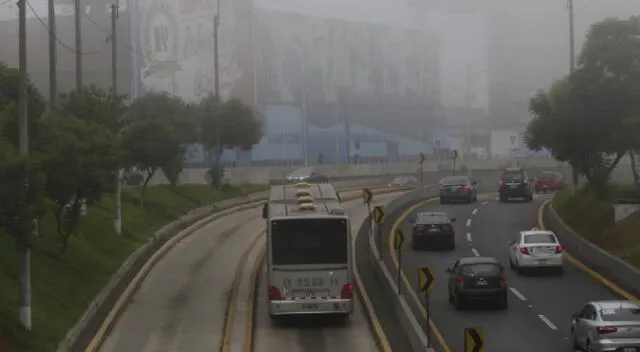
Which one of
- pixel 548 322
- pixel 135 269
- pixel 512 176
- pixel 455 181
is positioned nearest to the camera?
pixel 548 322

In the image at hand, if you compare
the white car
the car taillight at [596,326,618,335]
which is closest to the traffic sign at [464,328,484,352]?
the car taillight at [596,326,618,335]

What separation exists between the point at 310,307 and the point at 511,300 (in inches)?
321

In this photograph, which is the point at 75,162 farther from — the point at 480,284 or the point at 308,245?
the point at 480,284

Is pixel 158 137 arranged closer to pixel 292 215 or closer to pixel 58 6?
pixel 292 215

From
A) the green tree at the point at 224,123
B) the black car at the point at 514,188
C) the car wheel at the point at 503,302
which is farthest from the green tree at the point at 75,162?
the green tree at the point at 224,123

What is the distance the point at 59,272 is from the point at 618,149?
27413 millimetres

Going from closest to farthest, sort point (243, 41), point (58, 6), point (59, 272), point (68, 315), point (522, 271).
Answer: point (68, 315)
point (59, 272)
point (522, 271)
point (243, 41)
point (58, 6)

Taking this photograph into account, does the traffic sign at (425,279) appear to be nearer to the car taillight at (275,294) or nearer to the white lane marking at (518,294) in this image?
the car taillight at (275,294)

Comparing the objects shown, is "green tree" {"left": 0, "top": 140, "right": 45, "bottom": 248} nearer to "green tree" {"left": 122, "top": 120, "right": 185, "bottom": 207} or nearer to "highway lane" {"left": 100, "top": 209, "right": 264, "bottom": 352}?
"highway lane" {"left": 100, "top": 209, "right": 264, "bottom": 352}

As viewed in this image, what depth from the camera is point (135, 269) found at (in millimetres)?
38375

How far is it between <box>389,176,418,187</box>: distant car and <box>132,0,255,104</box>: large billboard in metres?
22.4

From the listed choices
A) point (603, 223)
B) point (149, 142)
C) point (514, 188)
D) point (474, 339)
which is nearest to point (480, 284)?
point (474, 339)

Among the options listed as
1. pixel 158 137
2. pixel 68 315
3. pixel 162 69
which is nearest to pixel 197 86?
pixel 162 69

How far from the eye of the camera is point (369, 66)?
387 feet
